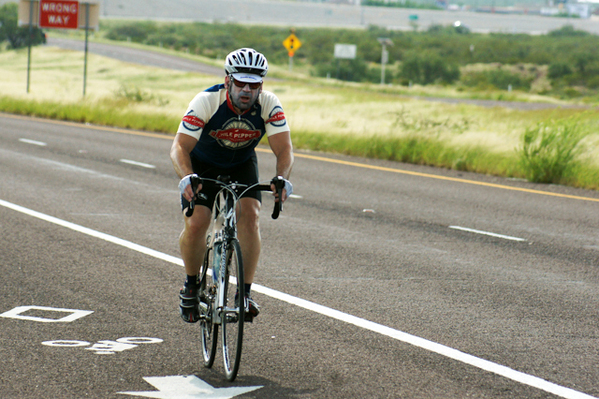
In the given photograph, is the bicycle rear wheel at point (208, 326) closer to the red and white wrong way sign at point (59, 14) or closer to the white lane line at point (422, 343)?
the white lane line at point (422, 343)

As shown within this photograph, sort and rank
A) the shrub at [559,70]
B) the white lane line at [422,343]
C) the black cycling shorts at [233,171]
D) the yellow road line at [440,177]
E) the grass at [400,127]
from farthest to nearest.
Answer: the shrub at [559,70] → the grass at [400,127] → the yellow road line at [440,177] → the black cycling shorts at [233,171] → the white lane line at [422,343]

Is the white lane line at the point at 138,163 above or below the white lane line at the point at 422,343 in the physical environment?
below

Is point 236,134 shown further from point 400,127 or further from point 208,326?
point 400,127

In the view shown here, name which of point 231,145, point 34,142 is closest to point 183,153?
point 231,145

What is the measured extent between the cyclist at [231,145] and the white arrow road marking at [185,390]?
0.51 m

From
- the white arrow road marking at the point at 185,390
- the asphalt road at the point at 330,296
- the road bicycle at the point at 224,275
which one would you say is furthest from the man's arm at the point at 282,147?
the white arrow road marking at the point at 185,390

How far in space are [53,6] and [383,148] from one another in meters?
23.1

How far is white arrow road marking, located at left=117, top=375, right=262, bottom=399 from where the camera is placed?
4336 millimetres

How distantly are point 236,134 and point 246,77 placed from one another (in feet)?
1.36

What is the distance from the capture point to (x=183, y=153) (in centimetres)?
483

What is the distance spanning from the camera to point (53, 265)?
24.0 feet

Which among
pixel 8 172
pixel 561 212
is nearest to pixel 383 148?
pixel 561 212

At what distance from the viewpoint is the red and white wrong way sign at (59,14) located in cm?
3475

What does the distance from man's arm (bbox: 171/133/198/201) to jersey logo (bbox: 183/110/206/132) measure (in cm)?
6
